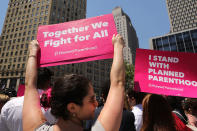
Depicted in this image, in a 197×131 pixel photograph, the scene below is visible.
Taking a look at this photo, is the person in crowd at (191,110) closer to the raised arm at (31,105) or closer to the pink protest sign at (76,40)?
the pink protest sign at (76,40)

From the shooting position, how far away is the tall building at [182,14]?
106312mm

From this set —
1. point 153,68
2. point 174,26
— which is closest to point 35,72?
point 153,68

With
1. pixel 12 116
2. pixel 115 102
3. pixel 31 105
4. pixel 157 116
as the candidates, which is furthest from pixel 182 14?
pixel 31 105

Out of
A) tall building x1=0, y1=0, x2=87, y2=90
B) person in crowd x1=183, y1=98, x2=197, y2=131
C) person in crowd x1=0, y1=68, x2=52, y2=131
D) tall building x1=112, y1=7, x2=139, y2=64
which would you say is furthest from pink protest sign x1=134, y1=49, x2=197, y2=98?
tall building x1=112, y1=7, x2=139, y2=64

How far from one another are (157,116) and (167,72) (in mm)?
1498

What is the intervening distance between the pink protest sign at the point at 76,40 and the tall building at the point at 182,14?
118554 mm

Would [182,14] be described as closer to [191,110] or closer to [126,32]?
[126,32]

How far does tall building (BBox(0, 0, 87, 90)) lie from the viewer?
61.8 meters

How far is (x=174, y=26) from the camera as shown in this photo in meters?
109

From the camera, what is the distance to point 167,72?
3.31 metres

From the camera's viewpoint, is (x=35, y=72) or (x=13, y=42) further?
(x=13, y=42)

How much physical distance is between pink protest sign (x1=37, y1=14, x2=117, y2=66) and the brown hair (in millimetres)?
904

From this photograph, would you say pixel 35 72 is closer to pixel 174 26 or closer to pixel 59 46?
pixel 59 46

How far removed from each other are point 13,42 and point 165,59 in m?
71.3
